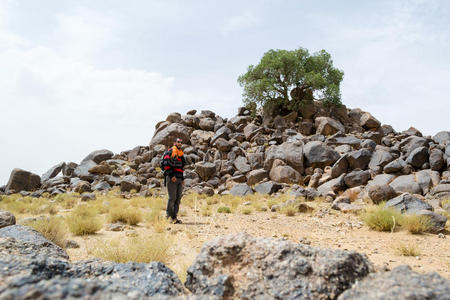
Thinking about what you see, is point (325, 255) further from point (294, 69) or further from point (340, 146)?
point (294, 69)

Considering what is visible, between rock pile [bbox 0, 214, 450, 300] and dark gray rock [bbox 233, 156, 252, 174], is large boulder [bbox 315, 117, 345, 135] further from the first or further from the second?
rock pile [bbox 0, 214, 450, 300]

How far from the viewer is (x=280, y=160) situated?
68.0 feet

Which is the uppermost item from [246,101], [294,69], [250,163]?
[294,69]

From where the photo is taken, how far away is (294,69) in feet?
96.1

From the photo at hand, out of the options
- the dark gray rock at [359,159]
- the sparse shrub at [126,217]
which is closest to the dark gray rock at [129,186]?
the sparse shrub at [126,217]

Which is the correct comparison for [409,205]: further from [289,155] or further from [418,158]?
[289,155]

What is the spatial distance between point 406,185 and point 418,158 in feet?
10.3

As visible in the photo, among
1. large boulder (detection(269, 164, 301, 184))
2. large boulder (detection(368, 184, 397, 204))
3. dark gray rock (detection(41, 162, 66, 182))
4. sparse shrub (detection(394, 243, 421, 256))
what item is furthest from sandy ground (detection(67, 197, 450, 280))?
dark gray rock (detection(41, 162, 66, 182))

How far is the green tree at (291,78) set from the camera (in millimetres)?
28688

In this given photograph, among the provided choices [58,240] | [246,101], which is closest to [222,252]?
[58,240]

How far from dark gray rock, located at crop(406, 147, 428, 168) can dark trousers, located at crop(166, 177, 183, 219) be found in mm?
14027

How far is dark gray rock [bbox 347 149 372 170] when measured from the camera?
17766mm

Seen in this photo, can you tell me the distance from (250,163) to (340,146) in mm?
6684

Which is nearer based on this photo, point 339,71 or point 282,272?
point 282,272
